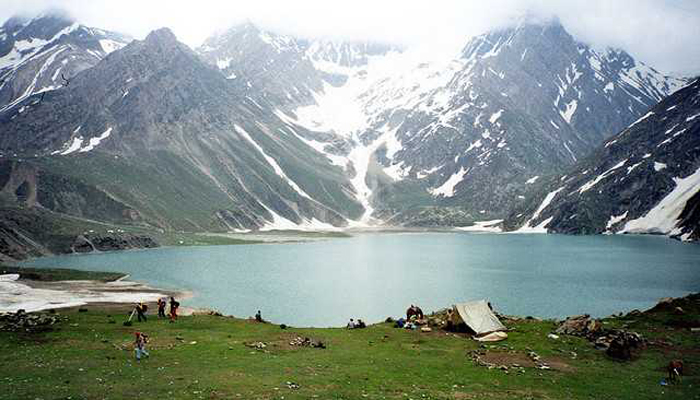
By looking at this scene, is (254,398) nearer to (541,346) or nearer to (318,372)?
(318,372)

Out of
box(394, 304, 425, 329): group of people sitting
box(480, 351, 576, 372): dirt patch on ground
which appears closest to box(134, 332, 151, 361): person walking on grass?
box(480, 351, 576, 372): dirt patch on ground

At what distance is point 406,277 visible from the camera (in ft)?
397

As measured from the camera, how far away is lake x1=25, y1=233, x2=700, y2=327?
3305 inches

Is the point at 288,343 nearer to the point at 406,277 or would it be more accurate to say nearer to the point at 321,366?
the point at 321,366

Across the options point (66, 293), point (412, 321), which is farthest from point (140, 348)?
point (66, 293)

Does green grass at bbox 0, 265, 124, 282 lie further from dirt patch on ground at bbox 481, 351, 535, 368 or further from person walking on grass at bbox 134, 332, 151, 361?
dirt patch on ground at bbox 481, 351, 535, 368

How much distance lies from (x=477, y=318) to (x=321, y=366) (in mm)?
18758

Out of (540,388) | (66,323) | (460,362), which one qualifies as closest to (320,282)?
(66,323)

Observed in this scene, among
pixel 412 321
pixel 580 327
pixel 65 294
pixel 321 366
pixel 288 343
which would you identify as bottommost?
pixel 65 294

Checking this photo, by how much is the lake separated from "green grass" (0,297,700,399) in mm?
25335

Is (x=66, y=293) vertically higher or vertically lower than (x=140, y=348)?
lower

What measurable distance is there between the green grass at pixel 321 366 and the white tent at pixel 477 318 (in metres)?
2.01

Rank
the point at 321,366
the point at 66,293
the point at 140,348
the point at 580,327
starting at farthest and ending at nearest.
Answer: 1. the point at 66,293
2. the point at 580,327
3. the point at 140,348
4. the point at 321,366

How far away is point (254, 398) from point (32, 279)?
95.6 meters
